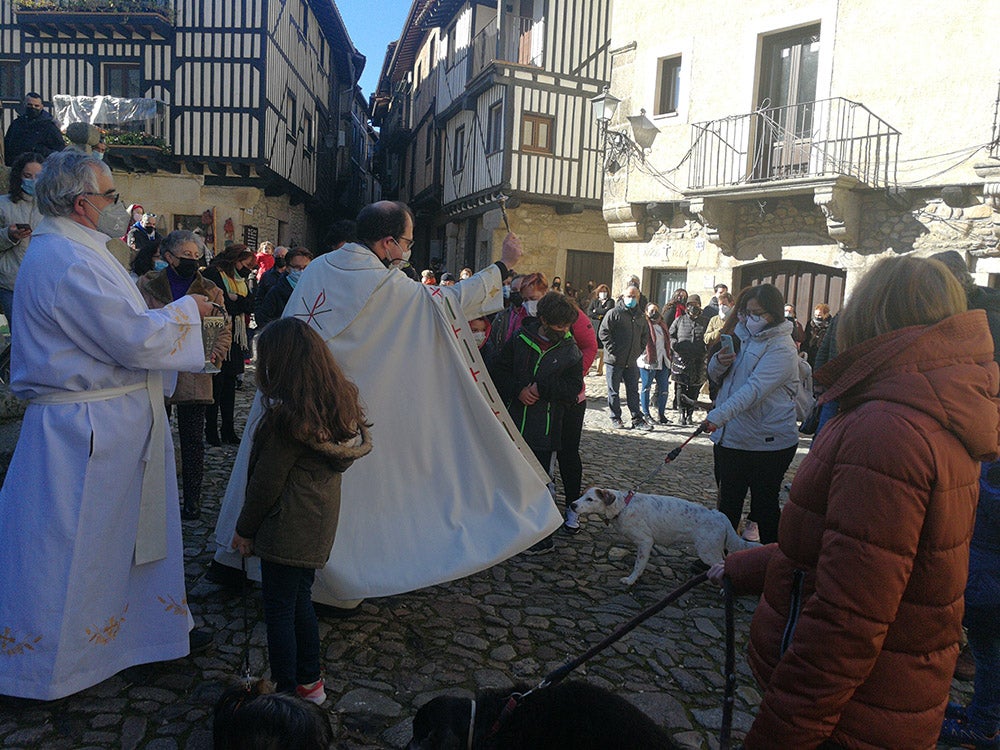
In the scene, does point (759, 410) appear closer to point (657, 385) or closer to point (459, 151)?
point (657, 385)

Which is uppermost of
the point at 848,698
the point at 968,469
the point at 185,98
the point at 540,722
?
the point at 185,98

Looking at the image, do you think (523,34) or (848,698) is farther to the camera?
(523,34)

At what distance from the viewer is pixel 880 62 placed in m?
11.3

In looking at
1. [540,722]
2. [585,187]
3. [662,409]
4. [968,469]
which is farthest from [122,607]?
[585,187]

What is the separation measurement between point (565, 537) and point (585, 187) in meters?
14.4

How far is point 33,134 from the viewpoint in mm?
8109

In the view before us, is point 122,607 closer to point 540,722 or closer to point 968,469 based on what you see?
point 540,722

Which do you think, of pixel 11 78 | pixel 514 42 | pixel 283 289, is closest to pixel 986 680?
pixel 283 289

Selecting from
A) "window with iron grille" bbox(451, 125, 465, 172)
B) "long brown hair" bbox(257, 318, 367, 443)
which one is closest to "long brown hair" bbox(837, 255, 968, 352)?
"long brown hair" bbox(257, 318, 367, 443)

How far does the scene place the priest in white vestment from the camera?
11.6 feet

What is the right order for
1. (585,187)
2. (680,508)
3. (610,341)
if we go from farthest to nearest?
(585,187) → (610,341) → (680,508)

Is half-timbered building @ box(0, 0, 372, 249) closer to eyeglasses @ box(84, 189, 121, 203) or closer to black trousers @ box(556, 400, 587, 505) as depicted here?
black trousers @ box(556, 400, 587, 505)

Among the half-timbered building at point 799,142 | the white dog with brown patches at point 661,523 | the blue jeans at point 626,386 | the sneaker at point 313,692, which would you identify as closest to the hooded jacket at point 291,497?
the sneaker at point 313,692

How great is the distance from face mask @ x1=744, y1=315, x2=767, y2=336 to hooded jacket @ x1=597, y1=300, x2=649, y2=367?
17.5 ft
